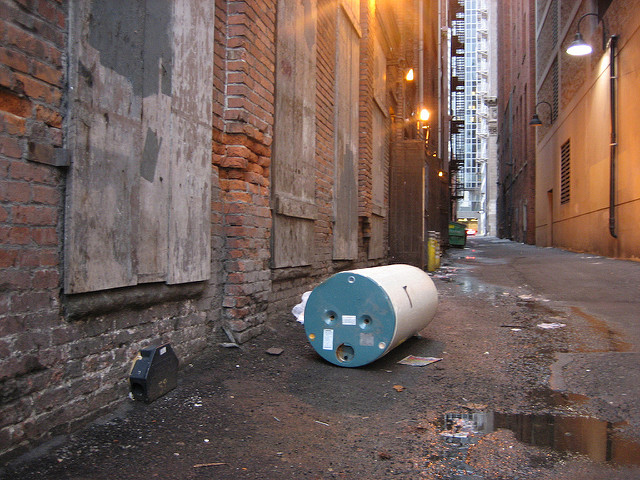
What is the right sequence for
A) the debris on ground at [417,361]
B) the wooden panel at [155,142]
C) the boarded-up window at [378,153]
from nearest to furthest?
the wooden panel at [155,142] < the debris on ground at [417,361] < the boarded-up window at [378,153]

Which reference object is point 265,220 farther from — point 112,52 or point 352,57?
point 352,57

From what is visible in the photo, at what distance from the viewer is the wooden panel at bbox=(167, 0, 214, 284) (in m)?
3.62

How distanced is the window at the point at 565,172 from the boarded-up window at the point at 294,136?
16.6 m

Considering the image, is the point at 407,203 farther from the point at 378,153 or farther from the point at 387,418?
the point at 387,418

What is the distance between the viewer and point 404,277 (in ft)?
15.3

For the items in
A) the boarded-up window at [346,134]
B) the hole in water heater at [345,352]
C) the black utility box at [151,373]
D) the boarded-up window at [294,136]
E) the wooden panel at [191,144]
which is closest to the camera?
the black utility box at [151,373]

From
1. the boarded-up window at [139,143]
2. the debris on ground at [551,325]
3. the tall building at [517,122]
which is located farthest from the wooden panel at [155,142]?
the tall building at [517,122]

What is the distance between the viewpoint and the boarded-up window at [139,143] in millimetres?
2732

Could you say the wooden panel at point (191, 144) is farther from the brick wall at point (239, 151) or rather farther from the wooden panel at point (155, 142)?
the brick wall at point (239, 151)

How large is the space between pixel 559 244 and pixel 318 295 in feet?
67.8

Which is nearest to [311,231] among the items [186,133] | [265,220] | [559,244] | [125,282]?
[265,220]

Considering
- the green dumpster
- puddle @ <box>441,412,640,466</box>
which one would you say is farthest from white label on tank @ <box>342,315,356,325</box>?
the green dumpster

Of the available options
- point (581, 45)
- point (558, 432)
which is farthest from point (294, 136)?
point (581, 45)

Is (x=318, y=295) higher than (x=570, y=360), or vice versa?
(x=318, y=295)
